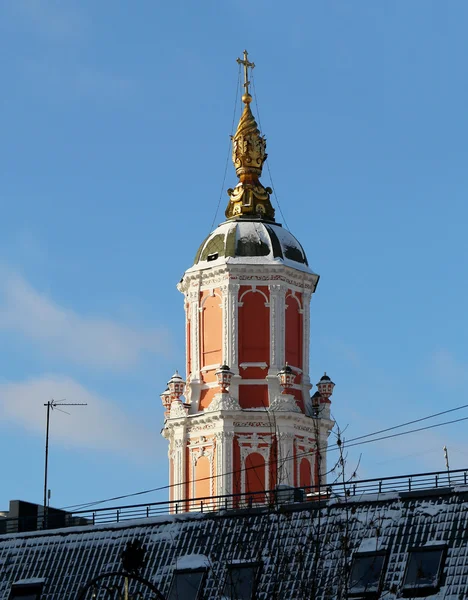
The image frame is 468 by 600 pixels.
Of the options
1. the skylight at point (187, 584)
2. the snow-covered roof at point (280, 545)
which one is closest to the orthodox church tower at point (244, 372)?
the snow-covered roof at point (280, 545)

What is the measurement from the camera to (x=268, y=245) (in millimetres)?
106938

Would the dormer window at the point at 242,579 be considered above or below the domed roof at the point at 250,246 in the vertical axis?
below

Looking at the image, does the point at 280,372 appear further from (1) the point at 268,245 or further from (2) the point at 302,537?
(2) the point at 302,537

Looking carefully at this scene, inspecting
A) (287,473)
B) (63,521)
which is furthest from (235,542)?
(287,473)

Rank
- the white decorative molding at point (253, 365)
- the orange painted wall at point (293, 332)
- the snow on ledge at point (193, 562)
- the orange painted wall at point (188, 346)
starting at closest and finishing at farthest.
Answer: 1. the snow on ledge at point (193, 562)
2. the white decorative molding at point (253, 365)
3. the orange painted wall at point (293, 332)
4. the orange painted wall at point (188, 346)

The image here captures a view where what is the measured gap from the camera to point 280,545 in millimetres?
61781

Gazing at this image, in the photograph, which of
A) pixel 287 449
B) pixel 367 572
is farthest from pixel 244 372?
pixel 367 572

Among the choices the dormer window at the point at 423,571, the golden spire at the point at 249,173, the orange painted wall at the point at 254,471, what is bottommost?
the dormer window at the point at 423,571

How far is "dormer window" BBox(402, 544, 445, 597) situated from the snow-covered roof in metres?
0.06

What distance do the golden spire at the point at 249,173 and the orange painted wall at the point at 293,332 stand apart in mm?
5691

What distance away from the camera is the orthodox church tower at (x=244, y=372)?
103 metres

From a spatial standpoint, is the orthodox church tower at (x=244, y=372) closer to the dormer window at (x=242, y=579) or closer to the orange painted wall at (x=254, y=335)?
the orange painted wall at (x=254, y=335)

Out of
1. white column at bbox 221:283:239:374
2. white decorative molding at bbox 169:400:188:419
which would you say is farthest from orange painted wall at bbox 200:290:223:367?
white decorative molding at bbox 169:400:188:419

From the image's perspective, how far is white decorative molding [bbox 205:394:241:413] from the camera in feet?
340
